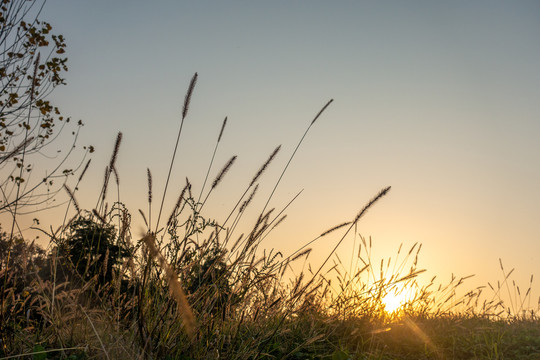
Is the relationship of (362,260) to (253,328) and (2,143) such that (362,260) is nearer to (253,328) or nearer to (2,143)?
(253,328)

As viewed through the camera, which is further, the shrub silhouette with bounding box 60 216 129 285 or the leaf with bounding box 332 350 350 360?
the leaf with bounding box 332 350 350 360

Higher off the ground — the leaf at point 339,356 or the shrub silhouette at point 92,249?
the shrub silhouette at point 92,249

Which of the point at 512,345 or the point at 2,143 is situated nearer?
the point at 512,345

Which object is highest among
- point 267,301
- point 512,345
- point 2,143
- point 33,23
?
point 33,23

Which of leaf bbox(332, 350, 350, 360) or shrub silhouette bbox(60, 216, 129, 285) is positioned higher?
shrub silhouette bbox(60, 216, 129, 285)

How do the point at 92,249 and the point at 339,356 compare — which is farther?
the point at 92,249

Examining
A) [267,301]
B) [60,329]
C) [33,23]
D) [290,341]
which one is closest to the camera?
[60,329]

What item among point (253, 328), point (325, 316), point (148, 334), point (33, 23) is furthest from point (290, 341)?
point (33, 23)

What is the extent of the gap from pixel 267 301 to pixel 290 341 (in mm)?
489

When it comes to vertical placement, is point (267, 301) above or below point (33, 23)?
below

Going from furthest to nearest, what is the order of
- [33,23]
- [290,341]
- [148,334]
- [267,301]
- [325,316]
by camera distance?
[33,23]
[325,316]
[290,341]
[267,301]
[148,334]

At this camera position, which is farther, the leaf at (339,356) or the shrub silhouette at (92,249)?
the leaf at (339,356)

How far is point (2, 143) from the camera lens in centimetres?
671

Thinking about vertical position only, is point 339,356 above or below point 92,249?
below
